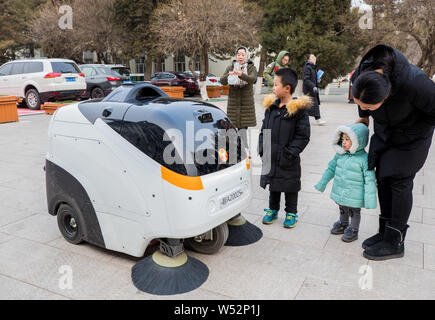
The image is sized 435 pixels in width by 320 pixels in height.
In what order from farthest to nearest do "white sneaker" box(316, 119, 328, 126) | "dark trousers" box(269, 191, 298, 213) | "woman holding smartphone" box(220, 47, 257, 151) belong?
"white sneaker" box(316, 119, 328, 126) → "woman holding smartphone" box(220, 47, 257, 151) → "dark trousers" box(269, 191, 298, 213)

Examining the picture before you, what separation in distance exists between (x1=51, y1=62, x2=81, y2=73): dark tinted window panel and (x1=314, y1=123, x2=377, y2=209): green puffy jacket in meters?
12.3

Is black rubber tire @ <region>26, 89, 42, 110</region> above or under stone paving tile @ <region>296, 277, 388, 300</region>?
above

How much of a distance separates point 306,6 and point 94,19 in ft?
50.4

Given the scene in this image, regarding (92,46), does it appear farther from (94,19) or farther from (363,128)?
(363,128)

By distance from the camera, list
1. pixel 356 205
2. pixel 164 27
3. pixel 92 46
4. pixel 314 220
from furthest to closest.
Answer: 1. pixel 92 46
2. pixel 164 27
3. pixel 314 220
4. pixel 356 205

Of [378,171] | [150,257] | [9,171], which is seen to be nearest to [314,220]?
[378,171]

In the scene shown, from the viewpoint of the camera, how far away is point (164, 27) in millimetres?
18719

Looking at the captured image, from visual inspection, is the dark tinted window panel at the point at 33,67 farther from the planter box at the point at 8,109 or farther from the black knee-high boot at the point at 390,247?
the black knee-high boot at the point at 390,247

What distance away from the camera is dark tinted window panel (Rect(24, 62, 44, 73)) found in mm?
13094

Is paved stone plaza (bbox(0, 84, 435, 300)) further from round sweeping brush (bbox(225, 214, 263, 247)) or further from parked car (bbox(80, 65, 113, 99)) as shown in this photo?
parked car (bbox(80, 65, 113, 99))

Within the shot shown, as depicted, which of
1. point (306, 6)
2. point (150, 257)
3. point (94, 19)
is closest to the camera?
point (150, 257)

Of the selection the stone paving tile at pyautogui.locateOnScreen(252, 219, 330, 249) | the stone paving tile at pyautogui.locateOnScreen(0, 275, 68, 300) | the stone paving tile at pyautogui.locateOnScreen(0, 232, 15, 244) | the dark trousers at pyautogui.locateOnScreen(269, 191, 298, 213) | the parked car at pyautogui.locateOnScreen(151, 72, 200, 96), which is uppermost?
the parked car at pyautogui.locateOnScreen(151, 72, 200, 96)

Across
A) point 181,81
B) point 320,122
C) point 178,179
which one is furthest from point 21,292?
point 181,81

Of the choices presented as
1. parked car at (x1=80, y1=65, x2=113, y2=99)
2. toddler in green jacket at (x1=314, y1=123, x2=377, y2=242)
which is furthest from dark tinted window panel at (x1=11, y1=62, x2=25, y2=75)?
toddler in green jacket at (x1=314, y1=123, x2=377, y2=242)
